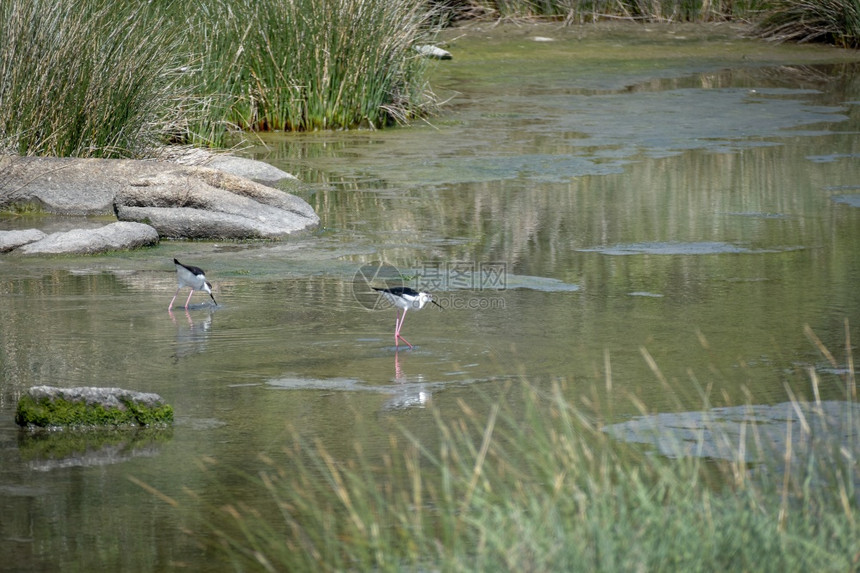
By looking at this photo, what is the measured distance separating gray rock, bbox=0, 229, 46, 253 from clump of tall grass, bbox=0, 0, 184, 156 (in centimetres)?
158

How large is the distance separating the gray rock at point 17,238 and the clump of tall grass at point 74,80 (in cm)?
158

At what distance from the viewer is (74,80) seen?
10188 mm

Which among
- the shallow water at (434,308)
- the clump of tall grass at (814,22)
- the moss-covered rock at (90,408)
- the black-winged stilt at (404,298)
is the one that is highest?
the clump of tall grass at (814,22)

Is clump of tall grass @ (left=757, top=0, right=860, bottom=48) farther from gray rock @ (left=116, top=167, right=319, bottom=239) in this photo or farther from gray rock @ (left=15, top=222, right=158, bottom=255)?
gray rock @ (left=15, top=222, right=158, bottom=255)

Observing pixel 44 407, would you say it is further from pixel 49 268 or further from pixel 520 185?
pixel 520 185

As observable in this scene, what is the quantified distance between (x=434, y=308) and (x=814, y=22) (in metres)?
15.8

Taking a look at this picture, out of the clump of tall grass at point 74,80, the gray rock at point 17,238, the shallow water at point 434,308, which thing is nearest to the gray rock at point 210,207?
the shallow water at point 434,308

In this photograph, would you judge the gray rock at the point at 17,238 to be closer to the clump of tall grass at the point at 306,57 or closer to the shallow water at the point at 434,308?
the shallow water at the point at 434,308

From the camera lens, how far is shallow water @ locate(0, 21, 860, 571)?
4844mm

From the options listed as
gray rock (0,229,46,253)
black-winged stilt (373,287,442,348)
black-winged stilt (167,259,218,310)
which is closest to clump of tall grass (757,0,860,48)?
gray rock (0,229,46,253)

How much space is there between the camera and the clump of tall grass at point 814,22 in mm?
20516

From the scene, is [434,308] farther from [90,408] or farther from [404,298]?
[90,408]

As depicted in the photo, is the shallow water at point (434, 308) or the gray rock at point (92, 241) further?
the gray rock at point (92, 241)

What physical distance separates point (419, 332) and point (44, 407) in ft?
6.79
